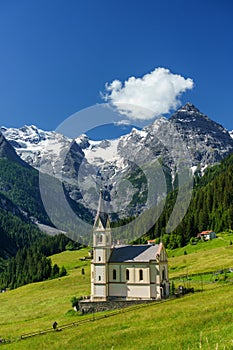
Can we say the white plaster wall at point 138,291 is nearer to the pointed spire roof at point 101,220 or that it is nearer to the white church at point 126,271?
the white church at point 126,271

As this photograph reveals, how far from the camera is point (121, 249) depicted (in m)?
68.6

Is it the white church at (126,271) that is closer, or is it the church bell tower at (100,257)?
the white church at (126,271)

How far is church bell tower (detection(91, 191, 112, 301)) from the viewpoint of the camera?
64500 millimetres

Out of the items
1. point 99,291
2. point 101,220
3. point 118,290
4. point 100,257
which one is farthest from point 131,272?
point 101,220

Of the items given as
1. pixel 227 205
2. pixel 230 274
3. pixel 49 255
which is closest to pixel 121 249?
pixel 230 274

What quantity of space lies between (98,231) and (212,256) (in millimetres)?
39196

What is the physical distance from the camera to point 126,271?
213ft

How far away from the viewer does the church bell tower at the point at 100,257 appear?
64.5 m

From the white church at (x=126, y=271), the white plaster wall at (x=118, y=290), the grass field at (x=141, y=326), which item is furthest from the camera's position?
the white plaster wall at (x=118, y=290)

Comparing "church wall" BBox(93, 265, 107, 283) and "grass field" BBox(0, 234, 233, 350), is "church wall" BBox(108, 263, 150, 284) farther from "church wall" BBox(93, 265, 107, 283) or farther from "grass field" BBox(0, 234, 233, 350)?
"grass field" BBox(0, 234, 233, 350)

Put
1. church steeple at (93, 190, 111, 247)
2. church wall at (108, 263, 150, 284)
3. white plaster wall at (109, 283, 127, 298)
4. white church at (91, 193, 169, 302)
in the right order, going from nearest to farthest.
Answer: white church at (91, 193, 169, 302) < church wall at (108, 263, 150, 284) < white plaster wall at (109, 283, 127, 298) < church steeple at (93, 190, 111, 247)

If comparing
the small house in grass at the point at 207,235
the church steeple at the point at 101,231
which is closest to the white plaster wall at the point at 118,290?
the church steeple at the point at 101,231

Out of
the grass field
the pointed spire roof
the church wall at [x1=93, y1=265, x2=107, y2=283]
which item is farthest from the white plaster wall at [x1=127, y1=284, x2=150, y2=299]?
the pointed spire roof

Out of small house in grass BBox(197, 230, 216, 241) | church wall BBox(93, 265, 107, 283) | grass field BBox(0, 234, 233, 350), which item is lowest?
grass field BBox(0, 234, 233, 350)
